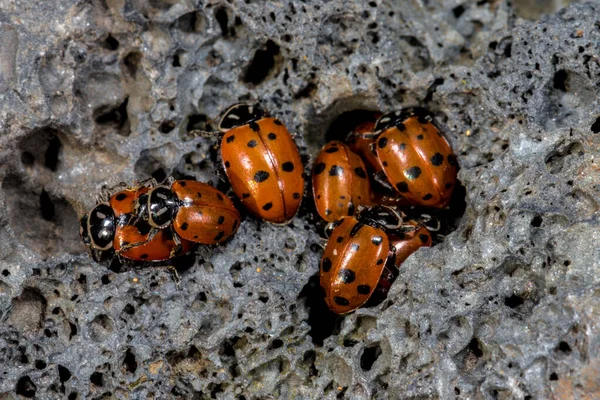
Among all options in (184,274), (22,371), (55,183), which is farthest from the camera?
(55,183)

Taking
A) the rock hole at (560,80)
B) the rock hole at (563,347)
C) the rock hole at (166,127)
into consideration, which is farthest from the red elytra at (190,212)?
the rock hole at (560,80)

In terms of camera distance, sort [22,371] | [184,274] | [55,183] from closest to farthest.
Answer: [22,371] → [184,274] → [55,183]

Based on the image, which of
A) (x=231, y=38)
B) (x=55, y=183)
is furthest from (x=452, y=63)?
(x=55, y=183)

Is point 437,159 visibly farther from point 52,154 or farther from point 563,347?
point 52,154

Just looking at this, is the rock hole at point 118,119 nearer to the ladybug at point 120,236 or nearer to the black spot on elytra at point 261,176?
the ladybug at point 120,236

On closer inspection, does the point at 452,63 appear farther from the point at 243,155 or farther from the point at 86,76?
the point at 86,76

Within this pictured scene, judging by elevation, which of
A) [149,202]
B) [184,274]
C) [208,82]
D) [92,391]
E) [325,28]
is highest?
[325,28]
